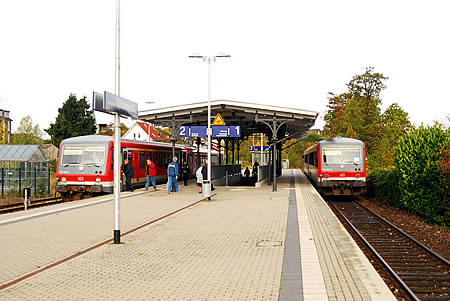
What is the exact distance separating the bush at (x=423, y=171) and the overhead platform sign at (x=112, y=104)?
10059 mm

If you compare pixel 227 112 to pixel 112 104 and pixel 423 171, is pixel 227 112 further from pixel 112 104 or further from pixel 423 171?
pixel 112 104

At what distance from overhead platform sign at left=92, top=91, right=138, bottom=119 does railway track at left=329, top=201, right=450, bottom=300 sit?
584 centimetres

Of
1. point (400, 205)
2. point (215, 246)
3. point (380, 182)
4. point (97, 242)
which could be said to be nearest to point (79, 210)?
point (97, 242)

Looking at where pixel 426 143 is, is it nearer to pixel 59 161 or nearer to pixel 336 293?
pixel 336 293

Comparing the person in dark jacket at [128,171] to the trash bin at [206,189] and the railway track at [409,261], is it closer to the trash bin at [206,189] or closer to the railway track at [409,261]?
the trash bin at [206,189]

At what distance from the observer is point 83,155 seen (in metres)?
20.4

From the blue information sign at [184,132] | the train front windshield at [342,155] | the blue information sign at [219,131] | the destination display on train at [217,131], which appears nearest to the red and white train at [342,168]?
the train front windshield at [342,155]

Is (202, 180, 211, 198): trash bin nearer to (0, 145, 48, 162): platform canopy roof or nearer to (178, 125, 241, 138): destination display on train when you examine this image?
(178, 125, 241, 138): destination display on train

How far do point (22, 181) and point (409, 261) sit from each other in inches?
797

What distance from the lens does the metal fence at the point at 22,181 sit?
2324cm

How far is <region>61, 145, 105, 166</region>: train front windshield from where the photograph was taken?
2016 cm

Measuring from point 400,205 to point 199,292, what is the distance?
1522 cm

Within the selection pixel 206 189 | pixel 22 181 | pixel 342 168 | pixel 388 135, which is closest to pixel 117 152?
pixel 206 189

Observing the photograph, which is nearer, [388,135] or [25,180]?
[25,180]
